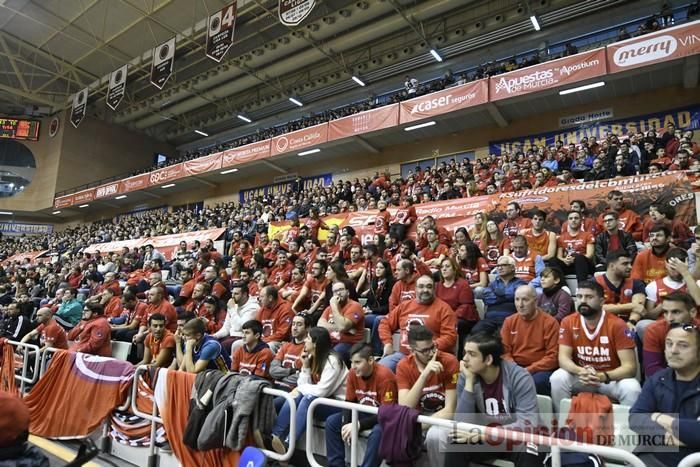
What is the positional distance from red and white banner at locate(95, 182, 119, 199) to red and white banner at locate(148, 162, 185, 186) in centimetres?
284

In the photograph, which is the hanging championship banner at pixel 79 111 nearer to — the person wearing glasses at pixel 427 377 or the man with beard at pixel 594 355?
the person wearing glasses at pixel 427 377

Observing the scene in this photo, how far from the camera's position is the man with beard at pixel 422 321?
3.59 metres

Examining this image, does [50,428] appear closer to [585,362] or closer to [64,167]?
[585,362]

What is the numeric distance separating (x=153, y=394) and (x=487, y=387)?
295 cm

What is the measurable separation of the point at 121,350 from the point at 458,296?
4.43 meters

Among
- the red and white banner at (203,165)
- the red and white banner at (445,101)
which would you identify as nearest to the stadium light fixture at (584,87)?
the red and white banner at (445,101)

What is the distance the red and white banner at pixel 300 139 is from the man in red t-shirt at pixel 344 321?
10.9 metres

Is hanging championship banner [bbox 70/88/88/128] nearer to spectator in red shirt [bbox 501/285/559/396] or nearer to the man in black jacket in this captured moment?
the man in black jacket

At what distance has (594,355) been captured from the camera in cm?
287

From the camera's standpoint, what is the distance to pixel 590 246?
16.9 feet

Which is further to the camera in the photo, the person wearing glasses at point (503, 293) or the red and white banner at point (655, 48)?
the red and white banner at point (655, 48)

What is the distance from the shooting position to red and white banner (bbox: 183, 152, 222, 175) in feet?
59.8

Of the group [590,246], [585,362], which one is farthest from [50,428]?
[590,246]

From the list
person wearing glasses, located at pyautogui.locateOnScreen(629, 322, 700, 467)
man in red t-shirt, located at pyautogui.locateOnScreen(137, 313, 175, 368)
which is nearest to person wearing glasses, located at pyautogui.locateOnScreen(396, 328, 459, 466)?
person wearing glasses, located at pyautogui.locateOnScreen(629, 322, 700, 467)
